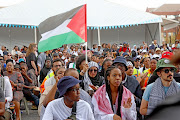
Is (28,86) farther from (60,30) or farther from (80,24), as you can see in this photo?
(80,24)

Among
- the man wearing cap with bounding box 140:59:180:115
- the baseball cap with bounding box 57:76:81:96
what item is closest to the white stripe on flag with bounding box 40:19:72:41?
the man wearing cap with bounding box 140:59:180:115

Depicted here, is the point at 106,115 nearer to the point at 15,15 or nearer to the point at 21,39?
the point at 15,15

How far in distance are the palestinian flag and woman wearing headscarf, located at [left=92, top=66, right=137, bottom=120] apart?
1943 millimetres

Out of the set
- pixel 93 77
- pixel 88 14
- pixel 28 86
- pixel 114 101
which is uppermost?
pixel 88 14

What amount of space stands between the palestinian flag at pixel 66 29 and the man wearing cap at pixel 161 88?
250 cm

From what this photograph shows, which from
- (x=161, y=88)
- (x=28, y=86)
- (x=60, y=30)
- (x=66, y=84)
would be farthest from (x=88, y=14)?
(x=66, y=84)

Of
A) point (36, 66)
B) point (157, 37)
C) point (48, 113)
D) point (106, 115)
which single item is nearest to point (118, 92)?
point (106, 115)

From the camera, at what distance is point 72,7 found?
24109 mm

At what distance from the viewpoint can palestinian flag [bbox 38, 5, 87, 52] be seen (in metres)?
6.74

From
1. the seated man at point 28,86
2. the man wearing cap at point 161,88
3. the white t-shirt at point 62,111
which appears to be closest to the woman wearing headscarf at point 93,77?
the man wearing cap at point 161,88

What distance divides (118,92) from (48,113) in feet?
4.36

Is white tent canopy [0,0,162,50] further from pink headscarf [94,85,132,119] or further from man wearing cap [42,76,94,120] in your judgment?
man wearing cap [42,76,94,120]

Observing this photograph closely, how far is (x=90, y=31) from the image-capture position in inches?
1088

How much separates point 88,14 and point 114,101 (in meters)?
19.1
